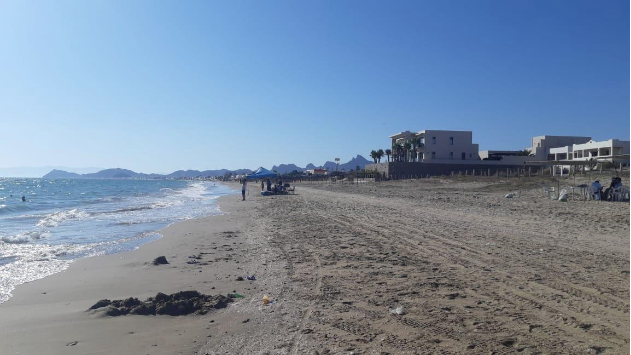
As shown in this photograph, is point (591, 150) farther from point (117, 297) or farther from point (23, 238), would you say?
point (117, 297)

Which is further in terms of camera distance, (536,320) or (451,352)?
(536,320)

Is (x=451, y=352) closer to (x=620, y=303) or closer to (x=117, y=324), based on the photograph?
(x=620, y=303)

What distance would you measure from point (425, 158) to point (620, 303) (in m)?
62.7

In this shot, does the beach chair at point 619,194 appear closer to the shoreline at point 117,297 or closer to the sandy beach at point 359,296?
the sandy beach at point 359,296

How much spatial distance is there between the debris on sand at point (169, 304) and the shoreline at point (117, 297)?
15 cm

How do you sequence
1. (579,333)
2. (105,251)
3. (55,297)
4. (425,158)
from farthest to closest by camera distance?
(425,158), (105,251), (55,297), (579,333)

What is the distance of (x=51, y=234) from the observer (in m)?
14.4

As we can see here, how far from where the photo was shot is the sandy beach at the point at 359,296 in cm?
439

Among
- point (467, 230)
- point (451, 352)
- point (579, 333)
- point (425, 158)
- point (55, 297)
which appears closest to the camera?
point (451, 352)

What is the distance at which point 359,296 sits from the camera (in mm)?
5930

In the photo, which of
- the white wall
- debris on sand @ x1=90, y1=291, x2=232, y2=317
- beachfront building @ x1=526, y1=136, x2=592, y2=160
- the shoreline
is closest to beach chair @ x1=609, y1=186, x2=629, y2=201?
the shoreline

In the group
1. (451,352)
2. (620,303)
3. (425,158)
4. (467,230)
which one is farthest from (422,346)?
(425,158)

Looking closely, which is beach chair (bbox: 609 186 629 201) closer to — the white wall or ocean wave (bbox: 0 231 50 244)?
ocean wave (bbox: 0 231 50 244)

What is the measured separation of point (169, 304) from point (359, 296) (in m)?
2.38
